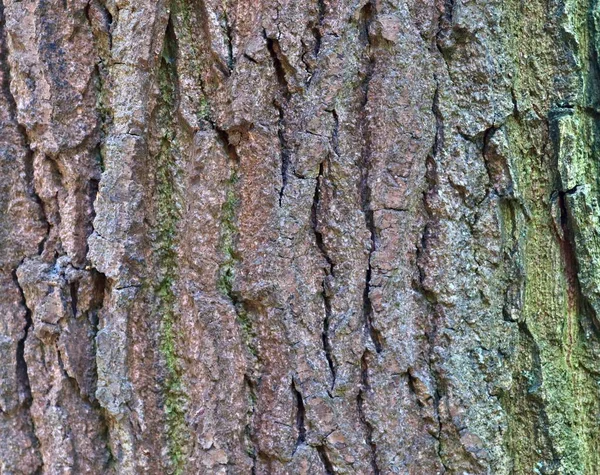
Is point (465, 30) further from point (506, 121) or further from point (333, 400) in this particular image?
point (333, 400)

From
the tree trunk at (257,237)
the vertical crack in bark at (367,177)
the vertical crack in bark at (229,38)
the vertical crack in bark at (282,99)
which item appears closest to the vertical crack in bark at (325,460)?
the tree trunk at (257,237)

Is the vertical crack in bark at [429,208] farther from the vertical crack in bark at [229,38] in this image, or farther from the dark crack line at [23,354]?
the dark crack line at [23,354]

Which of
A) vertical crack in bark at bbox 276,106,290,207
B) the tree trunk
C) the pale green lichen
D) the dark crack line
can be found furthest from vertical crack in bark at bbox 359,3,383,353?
the dark crack line

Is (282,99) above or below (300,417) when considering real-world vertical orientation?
above

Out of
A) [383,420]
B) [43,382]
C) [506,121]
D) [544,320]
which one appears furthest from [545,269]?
[43,382]

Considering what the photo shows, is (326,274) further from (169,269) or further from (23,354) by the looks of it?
(23,354)

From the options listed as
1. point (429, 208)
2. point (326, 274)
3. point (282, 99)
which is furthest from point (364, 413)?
point (282, 99)
